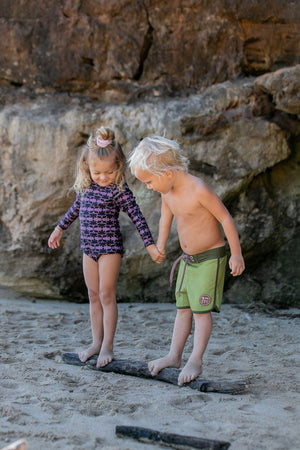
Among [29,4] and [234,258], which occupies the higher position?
[29,4]

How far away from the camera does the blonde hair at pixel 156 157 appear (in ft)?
8.77

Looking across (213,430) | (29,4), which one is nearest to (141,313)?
(213,430)

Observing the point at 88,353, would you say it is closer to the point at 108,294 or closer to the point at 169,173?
the point at 108,294

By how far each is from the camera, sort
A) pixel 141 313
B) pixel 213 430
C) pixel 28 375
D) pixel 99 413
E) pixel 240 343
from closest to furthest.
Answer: pixel 213 430 → pixel 99 413 → pixel 28 375 → pixel 240 343 → pixel 141 313

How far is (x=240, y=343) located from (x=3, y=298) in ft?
7.24

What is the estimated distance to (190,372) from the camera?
8.56ft

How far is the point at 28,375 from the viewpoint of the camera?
2621mm

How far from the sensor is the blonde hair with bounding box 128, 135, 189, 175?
105 inches

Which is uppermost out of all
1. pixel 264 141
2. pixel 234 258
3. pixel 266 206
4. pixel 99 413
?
pixel 264 141

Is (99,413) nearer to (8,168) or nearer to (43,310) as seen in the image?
(43,310)

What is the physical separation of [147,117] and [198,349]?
2311 millimetres

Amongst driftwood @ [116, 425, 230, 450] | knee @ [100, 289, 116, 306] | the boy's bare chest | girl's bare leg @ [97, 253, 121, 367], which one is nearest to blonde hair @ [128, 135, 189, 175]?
the boy's bare chest

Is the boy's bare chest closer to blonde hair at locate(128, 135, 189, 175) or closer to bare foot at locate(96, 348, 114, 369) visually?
blonde hair at locate(128, 135, 189, 175)

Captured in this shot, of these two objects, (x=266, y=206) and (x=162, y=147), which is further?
(x=266, y=206)
